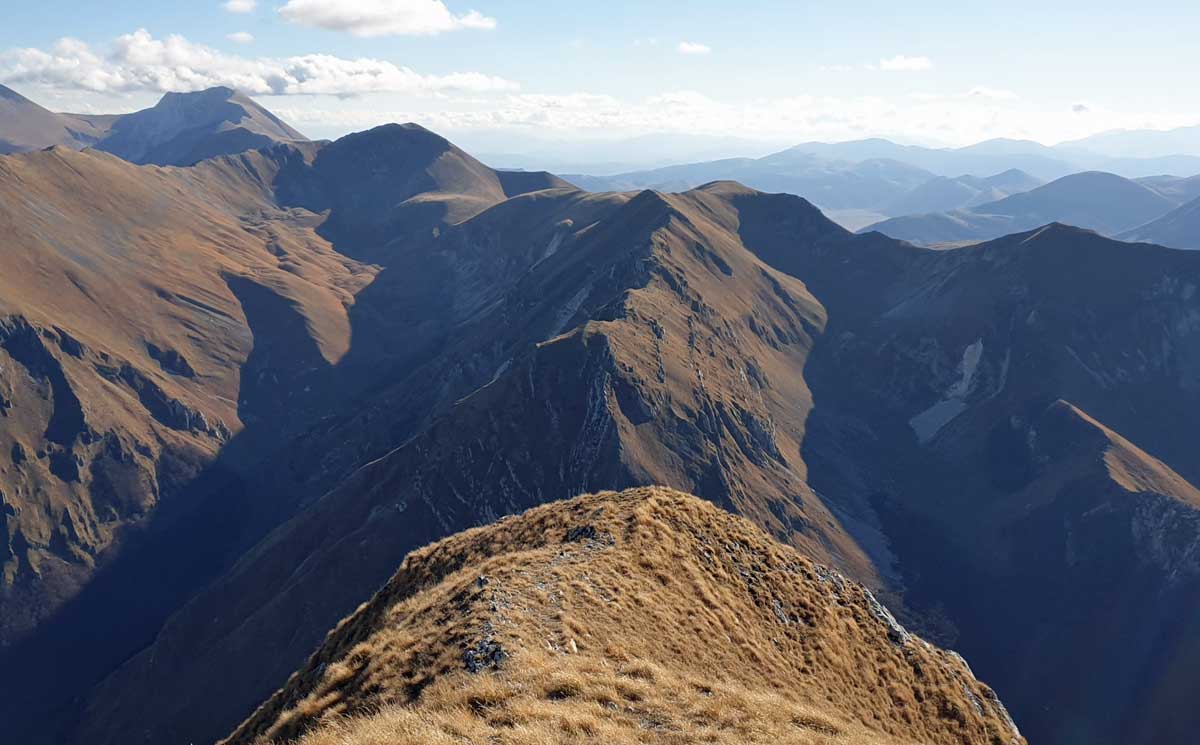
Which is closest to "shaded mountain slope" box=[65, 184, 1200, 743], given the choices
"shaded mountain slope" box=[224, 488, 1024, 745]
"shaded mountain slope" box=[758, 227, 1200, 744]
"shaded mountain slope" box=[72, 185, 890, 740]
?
"shaded mountain slope" box=[72, 185, 890, 740]

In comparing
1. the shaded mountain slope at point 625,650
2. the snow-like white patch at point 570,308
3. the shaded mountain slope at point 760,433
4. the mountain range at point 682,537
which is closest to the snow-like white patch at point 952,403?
the shaded mountain slope at point 760,433

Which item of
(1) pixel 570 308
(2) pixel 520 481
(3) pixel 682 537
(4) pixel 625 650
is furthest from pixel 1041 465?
(4) pixel 625 650

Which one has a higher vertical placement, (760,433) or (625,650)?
(625,650)

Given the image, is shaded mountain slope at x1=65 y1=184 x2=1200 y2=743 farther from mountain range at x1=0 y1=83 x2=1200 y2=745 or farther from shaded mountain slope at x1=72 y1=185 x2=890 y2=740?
mountain range at x1=0 y1=83 x2=1200 y2=745

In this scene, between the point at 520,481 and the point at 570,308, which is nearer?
the point at 520,481

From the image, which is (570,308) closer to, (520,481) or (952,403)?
(520,481)

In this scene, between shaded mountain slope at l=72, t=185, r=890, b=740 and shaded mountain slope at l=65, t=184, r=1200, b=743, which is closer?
shaded mountain slope at l=72, t=185, r=890, b=740
